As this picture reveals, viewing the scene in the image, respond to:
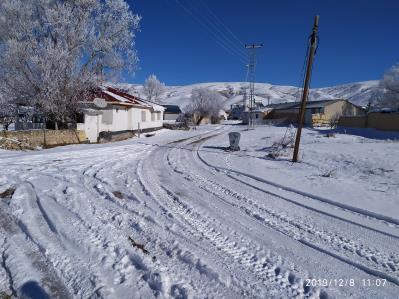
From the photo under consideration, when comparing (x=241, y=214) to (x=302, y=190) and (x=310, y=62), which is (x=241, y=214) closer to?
(x=302, y=190)

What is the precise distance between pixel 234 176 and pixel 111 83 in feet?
49.8

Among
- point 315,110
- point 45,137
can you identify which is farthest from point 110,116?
point 315,110

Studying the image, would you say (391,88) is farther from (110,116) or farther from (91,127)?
(91,127)

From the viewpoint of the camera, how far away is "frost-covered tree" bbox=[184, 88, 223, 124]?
70375 mm

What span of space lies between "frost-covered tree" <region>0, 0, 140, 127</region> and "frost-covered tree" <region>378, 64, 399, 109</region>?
4853 cm

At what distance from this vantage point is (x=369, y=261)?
4535 mm

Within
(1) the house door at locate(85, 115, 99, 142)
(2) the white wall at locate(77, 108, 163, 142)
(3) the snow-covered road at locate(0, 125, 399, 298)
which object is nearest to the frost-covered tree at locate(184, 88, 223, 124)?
(2) the white wall at locate(77, 108, 163, 142)

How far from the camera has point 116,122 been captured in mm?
24906

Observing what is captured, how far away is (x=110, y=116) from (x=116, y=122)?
1.06 meters

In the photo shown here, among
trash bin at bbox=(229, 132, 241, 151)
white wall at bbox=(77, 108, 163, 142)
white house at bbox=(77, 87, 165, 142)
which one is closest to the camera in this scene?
trash bin at bbox=(229, 132, 241, 151)

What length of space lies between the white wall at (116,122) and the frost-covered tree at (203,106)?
36.6 meters

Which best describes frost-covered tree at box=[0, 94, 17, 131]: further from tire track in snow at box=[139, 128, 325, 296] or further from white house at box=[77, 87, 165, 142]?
tire track in snow at box=[139, 128, 325, 296]

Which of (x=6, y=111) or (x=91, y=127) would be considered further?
(x=91, y=127)

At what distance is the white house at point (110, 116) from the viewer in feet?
69.3
